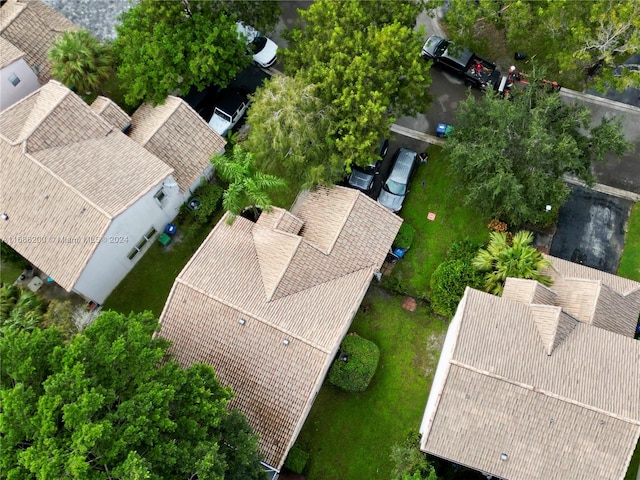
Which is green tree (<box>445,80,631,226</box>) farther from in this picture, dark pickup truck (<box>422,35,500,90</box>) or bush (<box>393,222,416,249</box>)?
dark pickup truck (<box>422,35,500,90</box>)

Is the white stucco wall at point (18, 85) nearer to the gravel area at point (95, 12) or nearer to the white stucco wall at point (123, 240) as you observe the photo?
the gravel area at point (95, 12)

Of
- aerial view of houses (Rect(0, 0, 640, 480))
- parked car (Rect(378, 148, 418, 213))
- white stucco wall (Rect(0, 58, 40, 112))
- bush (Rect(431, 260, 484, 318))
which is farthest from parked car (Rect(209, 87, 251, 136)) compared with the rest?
bush (Rect(431, 260, 484, 318))

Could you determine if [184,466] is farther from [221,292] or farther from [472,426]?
[472,426]

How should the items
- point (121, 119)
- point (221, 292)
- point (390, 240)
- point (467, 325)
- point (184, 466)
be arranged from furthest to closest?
point (121, 119) < point (390, 240) < point (221, 292) < point (467, 325) < point (184, 466)

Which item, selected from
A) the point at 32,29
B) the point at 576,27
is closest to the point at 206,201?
the point at 32,29

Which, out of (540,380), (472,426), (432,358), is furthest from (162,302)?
(540,380)

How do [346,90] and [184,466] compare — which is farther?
[346,90]
